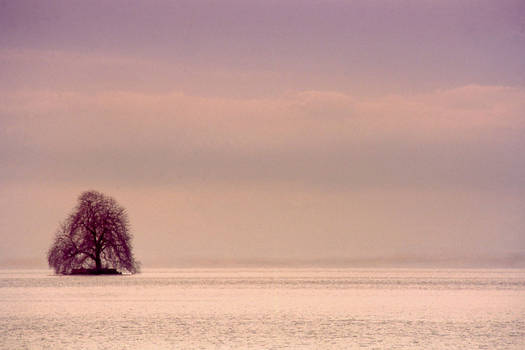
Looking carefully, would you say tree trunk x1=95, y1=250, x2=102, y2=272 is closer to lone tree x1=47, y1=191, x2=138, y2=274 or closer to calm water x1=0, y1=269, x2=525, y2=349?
lone tree x1=47, y1=191, x2=138, y2=274

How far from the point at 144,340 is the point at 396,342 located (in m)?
7.79

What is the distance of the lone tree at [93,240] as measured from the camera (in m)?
58.9

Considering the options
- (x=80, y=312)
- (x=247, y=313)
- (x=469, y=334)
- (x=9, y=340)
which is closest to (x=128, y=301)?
(x=80, y=312)

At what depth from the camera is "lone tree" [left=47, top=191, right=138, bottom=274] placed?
5894cm

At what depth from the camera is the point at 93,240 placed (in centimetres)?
5934

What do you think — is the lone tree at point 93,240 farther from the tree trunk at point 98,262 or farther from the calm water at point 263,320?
the calm water at point 263,320

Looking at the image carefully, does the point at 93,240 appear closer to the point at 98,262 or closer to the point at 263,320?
the point at 98,262

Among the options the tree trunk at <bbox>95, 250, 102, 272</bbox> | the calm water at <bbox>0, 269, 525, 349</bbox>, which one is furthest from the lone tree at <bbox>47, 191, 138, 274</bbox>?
the calm water at <bbox>0, 269, 525, 349</bbox>

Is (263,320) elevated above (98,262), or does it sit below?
below

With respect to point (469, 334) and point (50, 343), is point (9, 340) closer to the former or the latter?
point (50, 343)

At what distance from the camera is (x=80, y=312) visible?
37750mm

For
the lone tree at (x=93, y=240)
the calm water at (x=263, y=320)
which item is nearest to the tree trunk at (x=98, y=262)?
the lone tree at (x=93, y=240)

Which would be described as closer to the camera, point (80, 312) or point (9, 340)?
point (9, 340)

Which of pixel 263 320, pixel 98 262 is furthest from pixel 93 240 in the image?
pixel 263 320
